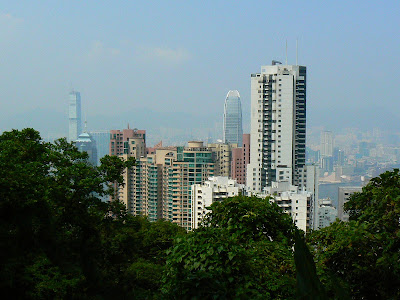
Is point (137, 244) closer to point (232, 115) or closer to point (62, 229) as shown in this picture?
point (62, 229)

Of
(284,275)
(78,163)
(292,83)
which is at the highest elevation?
(292,83)

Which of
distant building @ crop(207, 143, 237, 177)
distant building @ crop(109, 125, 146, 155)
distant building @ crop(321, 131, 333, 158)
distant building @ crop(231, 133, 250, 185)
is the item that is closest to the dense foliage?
distant building @ crop(207, 143, 237, 177)

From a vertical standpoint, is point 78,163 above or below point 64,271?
above

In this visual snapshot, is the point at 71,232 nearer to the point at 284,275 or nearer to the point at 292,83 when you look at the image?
the point at 284,275

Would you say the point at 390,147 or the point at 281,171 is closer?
the point at 390,147

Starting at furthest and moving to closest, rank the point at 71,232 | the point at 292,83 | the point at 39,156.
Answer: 1. the point at 292,83
2. the point at 39,156
3. the point at 71,232

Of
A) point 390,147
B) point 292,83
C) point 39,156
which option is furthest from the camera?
point 292,83

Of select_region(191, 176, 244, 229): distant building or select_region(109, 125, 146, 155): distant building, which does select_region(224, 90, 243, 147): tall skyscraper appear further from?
select_region(191, 176, 244, 229): distant building

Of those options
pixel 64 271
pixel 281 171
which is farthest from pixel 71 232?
pixel 281 171

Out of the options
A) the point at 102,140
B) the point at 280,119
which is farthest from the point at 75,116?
the point at 280,119
